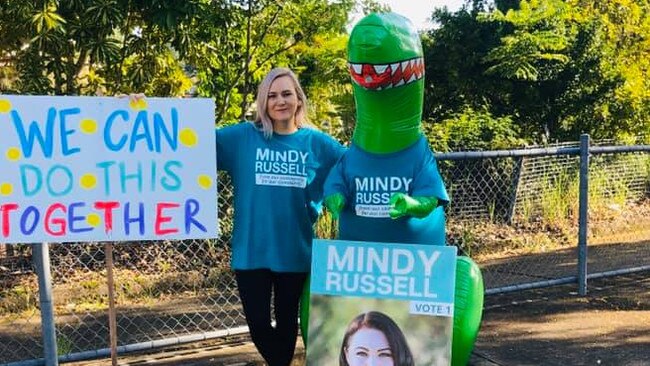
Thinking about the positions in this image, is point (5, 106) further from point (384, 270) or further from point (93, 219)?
point (384, 270)

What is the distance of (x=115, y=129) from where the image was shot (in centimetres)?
346

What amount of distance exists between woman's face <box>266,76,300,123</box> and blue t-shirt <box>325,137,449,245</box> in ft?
1.23

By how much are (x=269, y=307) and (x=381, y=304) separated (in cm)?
67

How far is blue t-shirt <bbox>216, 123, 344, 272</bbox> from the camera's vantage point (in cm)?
344

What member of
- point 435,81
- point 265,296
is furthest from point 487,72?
point 265,296

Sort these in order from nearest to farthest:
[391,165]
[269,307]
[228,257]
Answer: [391,165] < [269,307] < [228,257]

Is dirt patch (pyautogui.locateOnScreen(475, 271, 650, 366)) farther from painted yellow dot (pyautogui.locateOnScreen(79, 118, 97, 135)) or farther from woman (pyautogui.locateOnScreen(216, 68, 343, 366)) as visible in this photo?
painted yellow dot (pyautogui.locateOnScreen(79, 118, 97, 135))

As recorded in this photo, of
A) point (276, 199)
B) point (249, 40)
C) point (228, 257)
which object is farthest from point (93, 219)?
point (249, 40)

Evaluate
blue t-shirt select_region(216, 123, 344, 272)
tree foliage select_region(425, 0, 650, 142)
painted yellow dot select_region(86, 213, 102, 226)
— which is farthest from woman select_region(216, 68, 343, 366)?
tree foliage select_region(425, 0, 650, 142)

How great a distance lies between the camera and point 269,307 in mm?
3527

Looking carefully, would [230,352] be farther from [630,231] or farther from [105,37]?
[630,231]

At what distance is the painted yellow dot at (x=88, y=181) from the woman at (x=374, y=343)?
143 centimetres

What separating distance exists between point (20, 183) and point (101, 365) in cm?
164

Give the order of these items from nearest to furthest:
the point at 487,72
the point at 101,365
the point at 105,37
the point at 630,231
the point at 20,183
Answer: the point at 20,183
the point at 101,365
the point at 105,37
the point at 630,231
the point at 487,72
